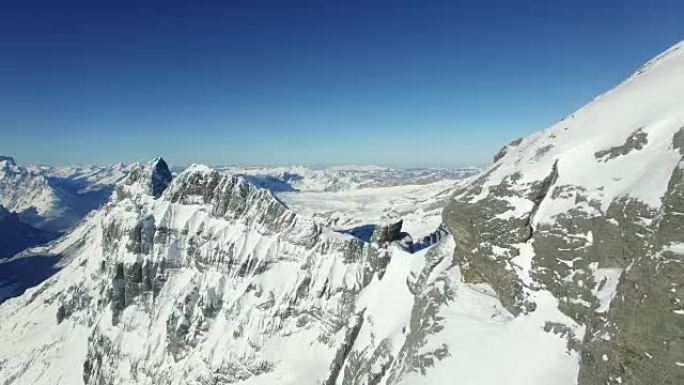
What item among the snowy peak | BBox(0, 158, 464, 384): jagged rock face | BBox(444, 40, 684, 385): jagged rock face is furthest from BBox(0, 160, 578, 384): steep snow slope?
BBox(444, 40, 684, 385): jagged rock face

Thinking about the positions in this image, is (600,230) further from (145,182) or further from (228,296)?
(145,182)

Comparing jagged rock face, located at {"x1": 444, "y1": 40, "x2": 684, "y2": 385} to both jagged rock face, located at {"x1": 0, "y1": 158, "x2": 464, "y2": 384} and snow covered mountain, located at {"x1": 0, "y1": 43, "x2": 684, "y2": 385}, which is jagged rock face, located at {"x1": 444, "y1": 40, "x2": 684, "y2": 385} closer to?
snow covered mountain, located at {"x1": 0, "y1": 43, "x2": 684, "y2": 385}

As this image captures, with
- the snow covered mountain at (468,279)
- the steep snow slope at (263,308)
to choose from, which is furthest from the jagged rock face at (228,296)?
the snow covered mountain at (468,279)

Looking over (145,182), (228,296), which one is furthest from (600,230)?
(145,182)

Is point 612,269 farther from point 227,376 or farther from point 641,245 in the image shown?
point 227,376

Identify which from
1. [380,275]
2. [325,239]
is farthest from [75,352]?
[380,275]
